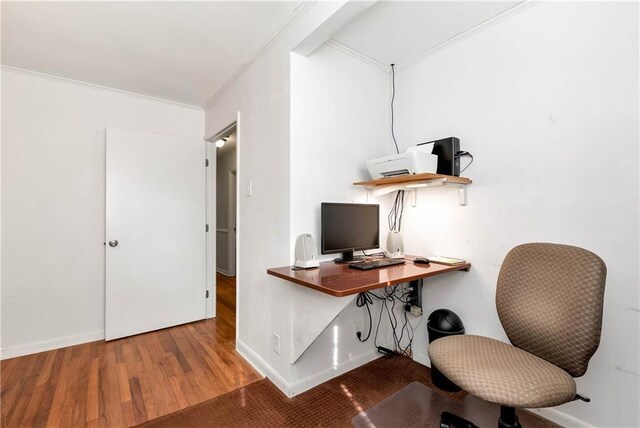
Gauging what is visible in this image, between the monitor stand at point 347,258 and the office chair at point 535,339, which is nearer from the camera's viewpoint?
the office chair at point 535,339

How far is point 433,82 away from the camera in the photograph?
2215 millimetres

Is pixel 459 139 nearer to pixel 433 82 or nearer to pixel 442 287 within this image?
pixel 433 82

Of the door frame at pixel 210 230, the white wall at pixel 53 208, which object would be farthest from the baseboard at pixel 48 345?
the door frame at pixel 210 230

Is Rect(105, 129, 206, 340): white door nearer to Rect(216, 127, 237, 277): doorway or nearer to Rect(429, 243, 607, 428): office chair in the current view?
Rect(216, 127, 237, 277): doorway

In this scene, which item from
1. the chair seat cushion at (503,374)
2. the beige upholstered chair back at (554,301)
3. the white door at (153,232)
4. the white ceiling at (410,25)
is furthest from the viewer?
the white door at (153,232)

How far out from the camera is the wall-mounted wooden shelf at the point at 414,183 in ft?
6.00

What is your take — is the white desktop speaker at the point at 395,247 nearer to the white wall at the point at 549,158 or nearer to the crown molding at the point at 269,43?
the white wall at the point at 549,158

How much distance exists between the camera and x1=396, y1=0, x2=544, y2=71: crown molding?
Result: 1.73 m

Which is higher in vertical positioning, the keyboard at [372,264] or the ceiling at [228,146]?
A: the ceiling at [228,146]

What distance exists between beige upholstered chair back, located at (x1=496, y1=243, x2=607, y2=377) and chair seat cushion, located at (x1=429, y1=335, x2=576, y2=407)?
7 cm

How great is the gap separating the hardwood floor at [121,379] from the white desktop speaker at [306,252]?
979 mm

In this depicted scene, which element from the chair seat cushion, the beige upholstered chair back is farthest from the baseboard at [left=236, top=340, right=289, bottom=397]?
the beige upholstered chair back

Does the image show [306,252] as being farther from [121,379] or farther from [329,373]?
[121,379]

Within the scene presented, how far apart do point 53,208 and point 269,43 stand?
7.87 feet
